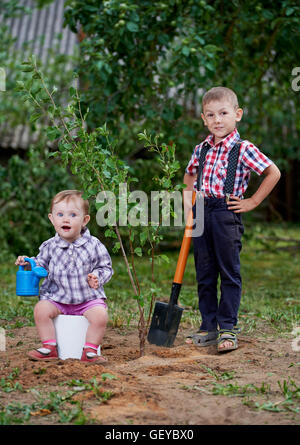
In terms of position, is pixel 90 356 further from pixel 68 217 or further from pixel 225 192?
pixel 225 192

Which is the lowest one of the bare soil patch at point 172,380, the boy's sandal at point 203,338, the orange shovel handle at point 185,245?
the bare soil patch at point 172,380

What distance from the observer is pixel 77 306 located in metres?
3.12

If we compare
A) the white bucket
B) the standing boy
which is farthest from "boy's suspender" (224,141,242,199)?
the white bucket

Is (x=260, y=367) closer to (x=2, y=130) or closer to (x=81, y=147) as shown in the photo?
(x=81, y=147)

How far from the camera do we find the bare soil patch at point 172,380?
221cm

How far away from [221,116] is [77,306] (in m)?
1.25

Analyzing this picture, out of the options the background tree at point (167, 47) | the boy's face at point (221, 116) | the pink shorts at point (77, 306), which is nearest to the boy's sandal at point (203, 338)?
the pink shorts at point (77, 306)

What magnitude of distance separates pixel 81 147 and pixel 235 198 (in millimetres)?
862

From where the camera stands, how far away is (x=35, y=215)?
22.6 ft

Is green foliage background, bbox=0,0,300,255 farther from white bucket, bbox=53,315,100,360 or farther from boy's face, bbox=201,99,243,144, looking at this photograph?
white bucket, bbox=53,315,100,360

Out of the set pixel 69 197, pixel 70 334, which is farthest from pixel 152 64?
pixel 70 334

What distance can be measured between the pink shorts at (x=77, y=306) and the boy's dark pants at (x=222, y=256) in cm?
68

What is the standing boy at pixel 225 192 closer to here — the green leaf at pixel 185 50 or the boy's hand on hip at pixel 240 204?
the boy's hand on hip at pixel 240 204
